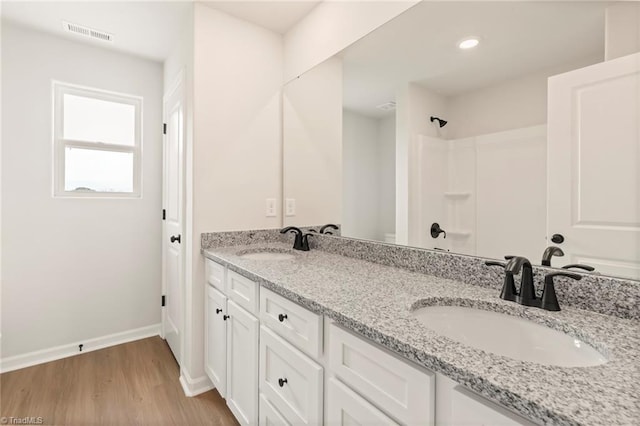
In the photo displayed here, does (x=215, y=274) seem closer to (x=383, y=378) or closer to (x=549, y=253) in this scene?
(x=383, y=378)

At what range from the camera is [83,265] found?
2.46 m

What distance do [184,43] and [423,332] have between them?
234 cm

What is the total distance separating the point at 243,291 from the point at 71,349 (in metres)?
1.96

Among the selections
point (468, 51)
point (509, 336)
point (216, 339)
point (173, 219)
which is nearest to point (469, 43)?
point (468, 51)

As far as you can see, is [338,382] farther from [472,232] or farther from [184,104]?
[184,104]

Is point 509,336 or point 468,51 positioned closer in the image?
point 509,336

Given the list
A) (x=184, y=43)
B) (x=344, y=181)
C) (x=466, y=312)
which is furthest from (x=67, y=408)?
(x=184, y=43)

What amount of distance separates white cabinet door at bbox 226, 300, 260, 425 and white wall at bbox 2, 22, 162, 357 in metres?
1.56

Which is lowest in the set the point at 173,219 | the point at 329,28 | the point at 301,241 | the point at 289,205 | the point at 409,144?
the point at 301,241

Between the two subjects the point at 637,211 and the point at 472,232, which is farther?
the point at 472,232

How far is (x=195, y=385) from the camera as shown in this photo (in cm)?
192

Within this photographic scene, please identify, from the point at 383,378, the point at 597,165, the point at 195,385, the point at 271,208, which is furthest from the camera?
the point at 271,208

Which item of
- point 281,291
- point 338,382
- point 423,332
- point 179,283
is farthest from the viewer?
point 179,283

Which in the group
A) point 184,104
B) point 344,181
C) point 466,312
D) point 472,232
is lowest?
point 466,312
